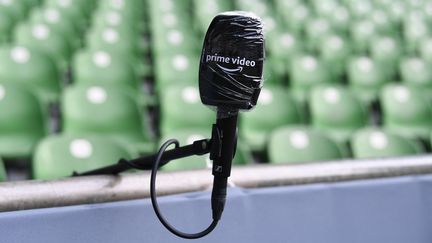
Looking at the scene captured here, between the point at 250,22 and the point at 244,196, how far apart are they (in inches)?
6.9

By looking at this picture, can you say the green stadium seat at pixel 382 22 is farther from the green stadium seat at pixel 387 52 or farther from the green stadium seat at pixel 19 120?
the green stadium seat at pixel 19 120

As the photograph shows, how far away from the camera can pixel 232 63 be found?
0.83 ft

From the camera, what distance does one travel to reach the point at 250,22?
26 cm

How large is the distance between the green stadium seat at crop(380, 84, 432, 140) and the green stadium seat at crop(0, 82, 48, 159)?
2.83 ft

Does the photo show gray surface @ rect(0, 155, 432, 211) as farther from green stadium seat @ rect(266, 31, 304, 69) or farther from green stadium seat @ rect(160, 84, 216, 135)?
green stadium seat @ rect(266, 31, 304, 69)

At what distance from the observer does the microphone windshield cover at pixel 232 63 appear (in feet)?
0.84

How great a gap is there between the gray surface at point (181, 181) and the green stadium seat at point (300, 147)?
37 cm

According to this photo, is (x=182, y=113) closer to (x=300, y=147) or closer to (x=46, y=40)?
(x=300, y=147)

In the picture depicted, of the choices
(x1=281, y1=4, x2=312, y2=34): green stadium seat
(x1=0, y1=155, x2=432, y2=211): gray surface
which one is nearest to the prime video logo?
(x1=0, y1=155, x2=432, y2=211): gray surface

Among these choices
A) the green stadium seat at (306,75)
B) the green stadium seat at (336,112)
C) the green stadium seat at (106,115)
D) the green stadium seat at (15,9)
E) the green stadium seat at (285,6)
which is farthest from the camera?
the green stadium seat at (285,6)

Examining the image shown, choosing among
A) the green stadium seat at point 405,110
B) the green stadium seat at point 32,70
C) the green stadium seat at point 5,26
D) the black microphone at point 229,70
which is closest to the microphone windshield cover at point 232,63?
the black microphone at point 229,70

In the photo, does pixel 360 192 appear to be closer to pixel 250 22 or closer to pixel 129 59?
pixel 250 22

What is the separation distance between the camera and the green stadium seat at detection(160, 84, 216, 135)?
104 cm

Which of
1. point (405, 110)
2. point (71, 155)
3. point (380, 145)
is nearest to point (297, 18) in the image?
point (405, 110)
